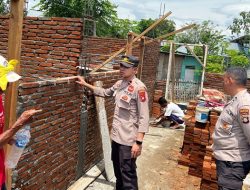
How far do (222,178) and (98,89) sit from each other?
88.8 inches

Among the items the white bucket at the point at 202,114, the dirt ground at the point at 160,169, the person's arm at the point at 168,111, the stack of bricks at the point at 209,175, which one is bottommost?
the dirt ground at the point at 160,169

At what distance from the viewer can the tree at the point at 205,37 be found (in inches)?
1153

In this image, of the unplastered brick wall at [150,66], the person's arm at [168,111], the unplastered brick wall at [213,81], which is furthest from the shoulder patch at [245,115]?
the unplastered brick wall at [213,81]

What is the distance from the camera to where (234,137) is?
3.24 metres

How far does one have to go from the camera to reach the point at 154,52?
1037 cm

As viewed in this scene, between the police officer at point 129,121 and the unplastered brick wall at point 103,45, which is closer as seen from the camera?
the police officer at point 129,121

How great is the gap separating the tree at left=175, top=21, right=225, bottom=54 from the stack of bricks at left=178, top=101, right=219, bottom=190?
23478 millimetres

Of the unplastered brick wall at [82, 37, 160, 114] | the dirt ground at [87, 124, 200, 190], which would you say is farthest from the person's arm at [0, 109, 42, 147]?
the unplastered brick wall at [82, 37, 160, 114]

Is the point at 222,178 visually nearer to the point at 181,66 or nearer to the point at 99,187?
the point at 99,187


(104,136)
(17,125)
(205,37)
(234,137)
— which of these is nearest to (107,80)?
(104,136)

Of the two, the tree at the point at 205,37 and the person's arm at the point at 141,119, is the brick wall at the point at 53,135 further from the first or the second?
the tree at the point at 205,37

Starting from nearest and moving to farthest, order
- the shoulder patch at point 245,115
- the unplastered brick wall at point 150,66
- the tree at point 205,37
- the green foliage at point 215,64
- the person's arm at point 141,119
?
the shoulder patch at point 245,115, the person's arm at point 141,119, the unplastered brick wall at point 150,66, the green foliage at point 215,64, the tree at point 205,37

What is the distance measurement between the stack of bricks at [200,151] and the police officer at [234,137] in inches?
67.3

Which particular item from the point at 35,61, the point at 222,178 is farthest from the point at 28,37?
the point at 222,178
